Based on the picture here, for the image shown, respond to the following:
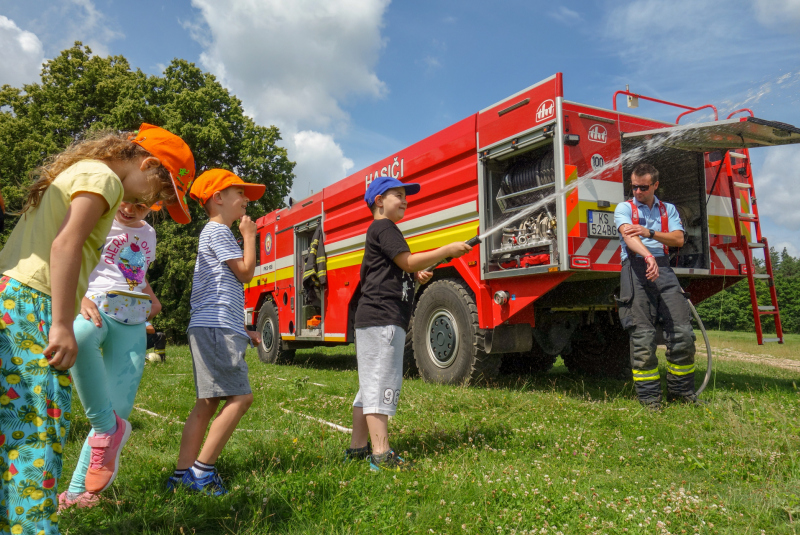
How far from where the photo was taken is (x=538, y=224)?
215 inches

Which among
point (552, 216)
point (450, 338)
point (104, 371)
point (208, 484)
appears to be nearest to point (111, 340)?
point (104, 371)

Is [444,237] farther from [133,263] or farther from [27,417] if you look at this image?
[27,417]

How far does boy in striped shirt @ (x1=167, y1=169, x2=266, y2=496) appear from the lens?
2766 mm

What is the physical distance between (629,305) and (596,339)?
253 cm

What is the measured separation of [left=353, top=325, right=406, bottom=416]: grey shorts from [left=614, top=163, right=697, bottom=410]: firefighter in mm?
2640

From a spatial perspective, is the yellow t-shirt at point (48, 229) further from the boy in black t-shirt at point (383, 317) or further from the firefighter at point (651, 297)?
the firefighter at point (651, 297)

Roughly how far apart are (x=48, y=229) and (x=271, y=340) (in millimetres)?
9849

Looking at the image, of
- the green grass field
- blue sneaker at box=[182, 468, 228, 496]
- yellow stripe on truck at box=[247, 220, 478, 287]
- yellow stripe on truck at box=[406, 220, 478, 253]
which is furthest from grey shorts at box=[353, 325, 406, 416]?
yellow stripe on truck at box=[406, 220, 478, 253]

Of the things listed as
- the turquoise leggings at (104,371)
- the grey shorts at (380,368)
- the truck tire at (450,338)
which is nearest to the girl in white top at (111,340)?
the turquoise leggings at (104,371)

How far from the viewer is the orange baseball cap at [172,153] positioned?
7.61ft

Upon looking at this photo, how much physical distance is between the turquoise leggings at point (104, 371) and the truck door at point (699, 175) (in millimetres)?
4745

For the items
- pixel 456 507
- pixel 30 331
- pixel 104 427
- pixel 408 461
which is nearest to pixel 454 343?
pixel 408 461

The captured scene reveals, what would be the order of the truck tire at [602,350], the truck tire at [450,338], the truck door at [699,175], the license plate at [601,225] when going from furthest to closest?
the truck tire at [602,350] < the truck tire at [450,338] < the truck door at [699,175] < the license plate at [601,225]

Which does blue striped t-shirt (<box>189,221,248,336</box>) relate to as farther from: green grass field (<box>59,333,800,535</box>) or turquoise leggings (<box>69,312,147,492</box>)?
green grass field (<box>59,333,800,535</box>)
